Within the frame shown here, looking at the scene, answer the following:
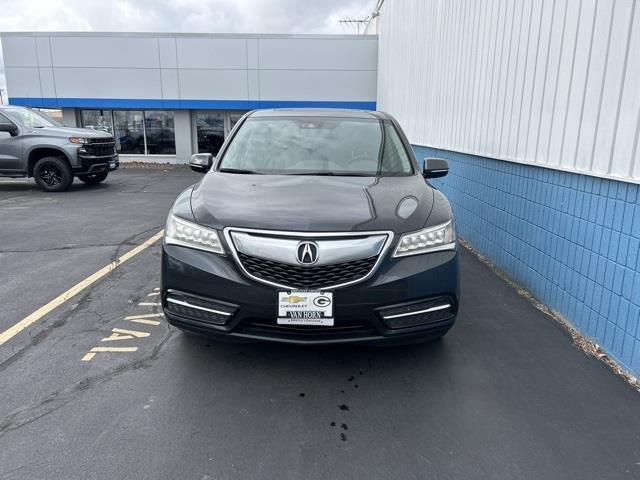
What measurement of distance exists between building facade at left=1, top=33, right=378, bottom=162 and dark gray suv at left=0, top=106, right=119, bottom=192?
265 inches

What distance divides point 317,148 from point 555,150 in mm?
2116

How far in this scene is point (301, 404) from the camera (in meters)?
2.88

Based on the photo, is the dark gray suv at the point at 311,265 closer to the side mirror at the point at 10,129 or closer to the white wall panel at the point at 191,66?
the side mirror at the point at 10,129

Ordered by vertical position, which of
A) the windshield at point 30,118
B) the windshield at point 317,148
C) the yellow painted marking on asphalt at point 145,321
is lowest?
the yellow painted marking on asphalt at point 145,321

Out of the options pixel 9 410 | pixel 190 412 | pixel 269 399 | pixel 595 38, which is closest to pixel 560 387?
pixel 269 399

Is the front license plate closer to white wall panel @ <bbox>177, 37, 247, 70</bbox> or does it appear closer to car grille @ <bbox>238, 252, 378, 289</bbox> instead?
car grille @ <bbox>238, 252, 378, 289</bbox>

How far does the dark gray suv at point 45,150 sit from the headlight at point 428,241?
35.9ft

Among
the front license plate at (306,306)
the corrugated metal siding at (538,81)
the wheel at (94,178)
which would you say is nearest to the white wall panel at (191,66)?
the wheel at (94,178)

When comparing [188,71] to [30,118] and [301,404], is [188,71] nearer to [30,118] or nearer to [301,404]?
[30,118]

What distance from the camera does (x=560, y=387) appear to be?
3119 millimetres

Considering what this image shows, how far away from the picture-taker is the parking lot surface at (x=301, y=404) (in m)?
2.38

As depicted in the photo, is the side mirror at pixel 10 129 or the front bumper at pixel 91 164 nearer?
the side mirror at pixel 10 129

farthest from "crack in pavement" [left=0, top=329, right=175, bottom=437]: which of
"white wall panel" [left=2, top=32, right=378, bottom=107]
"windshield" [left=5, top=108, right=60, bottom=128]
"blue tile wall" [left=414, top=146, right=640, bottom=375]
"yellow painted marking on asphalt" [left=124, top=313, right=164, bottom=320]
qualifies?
"white wall panel" [left=2, top=32, right=378, bottom=107]

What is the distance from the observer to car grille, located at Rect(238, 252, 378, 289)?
2.80 m
